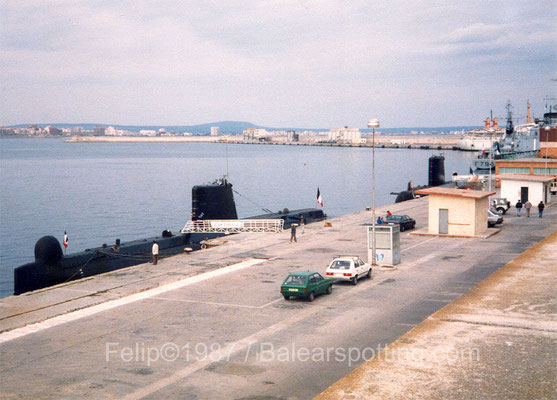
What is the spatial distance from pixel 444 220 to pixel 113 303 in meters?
25.2

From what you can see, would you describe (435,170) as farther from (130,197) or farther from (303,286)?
(303,286)

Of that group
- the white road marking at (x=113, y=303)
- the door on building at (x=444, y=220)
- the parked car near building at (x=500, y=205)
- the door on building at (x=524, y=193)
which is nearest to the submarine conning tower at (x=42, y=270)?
the white road marking at (x=113, y=303)

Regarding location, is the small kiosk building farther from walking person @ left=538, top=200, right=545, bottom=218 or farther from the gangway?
the gangway

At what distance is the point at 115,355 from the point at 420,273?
55.0ft

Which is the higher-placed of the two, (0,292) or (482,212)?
(482,212)

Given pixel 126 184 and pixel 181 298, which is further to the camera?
pixel 126 184

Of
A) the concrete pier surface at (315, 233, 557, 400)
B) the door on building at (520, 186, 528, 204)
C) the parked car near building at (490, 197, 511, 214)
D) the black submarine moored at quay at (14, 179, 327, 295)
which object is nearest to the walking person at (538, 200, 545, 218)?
the parked car near building at (490, 197, 511, 214)

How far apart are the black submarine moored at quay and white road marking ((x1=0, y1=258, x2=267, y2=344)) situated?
25.9ft

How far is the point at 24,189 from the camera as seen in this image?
380 ft

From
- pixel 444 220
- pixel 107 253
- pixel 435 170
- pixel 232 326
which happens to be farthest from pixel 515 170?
pixel 232 326

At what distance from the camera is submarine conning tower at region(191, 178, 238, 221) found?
143 ft

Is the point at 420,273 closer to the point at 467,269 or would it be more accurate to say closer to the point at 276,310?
the point at 467,269

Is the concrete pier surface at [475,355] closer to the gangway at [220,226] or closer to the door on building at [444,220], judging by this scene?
the door on building at [444,220]

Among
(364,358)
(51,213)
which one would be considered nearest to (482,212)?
(364,358)
